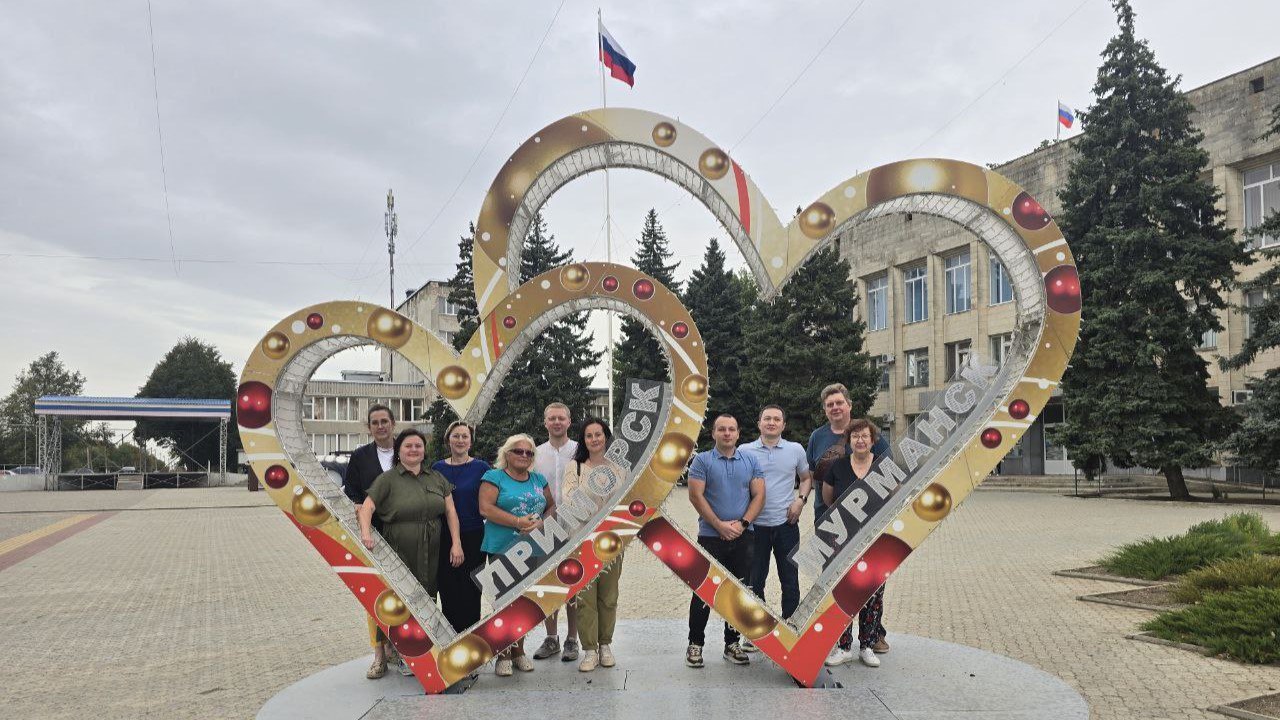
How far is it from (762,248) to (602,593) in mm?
2556

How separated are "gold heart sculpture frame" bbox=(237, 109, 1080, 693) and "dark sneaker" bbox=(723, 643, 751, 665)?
0.55 meters

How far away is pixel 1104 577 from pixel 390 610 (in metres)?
8.37

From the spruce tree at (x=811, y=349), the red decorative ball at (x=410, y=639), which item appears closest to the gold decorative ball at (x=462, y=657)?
the red decorative ball at (x=410, y=639)

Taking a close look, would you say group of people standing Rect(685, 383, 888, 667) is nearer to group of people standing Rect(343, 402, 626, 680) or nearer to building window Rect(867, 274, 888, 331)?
group of people standing Rect(343, 402, 626, 680)

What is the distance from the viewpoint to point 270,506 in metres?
28.6

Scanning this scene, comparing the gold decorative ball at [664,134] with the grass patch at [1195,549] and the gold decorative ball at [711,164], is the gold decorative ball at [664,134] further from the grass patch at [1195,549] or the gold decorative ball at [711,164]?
the grass patch at [1195,549]

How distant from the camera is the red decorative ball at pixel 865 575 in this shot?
5.77 metres

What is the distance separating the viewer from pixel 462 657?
5.66 m

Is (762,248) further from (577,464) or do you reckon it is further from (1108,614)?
(1108,614)

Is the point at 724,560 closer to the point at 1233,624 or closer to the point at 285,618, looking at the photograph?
the point at 1233,624

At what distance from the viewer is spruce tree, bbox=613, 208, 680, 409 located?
118ft

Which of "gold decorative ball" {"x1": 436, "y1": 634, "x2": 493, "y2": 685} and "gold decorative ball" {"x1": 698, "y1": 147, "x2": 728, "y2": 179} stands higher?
"gold decorative ball" {"x1": 698, "y1": 147, "x2": 728, "y2": 179}

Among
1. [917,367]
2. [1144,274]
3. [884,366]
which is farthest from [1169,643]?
[884,366]

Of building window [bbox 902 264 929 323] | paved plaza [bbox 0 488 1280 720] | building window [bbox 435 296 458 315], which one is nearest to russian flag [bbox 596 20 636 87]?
paved plaza [bbox 0 488 1280 720]
